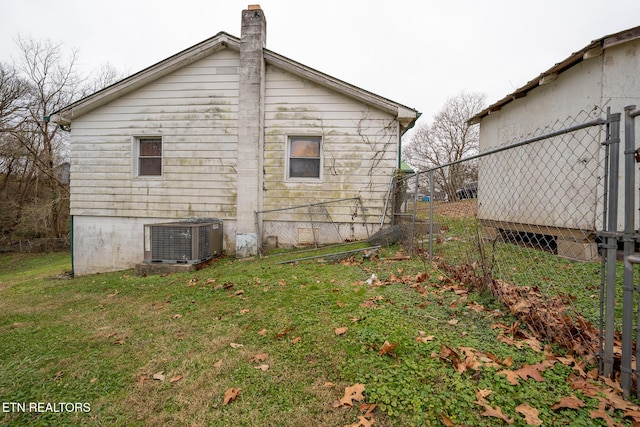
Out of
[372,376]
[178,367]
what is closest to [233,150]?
[178,367]

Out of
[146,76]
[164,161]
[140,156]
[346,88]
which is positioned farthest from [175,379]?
[146,76]

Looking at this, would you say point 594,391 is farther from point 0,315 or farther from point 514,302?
point 0,315

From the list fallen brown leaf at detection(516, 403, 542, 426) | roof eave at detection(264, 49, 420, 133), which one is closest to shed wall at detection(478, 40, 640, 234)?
roof eave at detection(264, 49, 420, 133)

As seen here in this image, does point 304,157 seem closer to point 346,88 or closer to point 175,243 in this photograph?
point 346,88

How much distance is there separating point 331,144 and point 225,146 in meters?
2.79

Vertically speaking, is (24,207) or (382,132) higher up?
(382,132)

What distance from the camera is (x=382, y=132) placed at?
7.50 m

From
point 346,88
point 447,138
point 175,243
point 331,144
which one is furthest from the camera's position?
point 447,138

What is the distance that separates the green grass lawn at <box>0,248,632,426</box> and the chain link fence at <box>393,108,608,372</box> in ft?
0.89

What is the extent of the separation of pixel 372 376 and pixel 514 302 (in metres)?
1.74

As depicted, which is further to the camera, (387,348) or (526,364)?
(387,348)

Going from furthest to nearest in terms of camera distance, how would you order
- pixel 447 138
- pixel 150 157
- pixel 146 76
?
pixel 447 138, pixel 150 157, pixel 146 76

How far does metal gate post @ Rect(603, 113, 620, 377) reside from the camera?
1719mm

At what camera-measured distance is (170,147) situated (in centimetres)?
795
